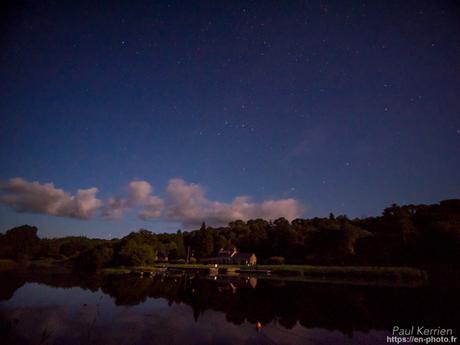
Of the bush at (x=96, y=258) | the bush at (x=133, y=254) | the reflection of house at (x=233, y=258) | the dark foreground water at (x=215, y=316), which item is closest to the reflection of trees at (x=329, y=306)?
the dark foreground water at (x=215, y=316)

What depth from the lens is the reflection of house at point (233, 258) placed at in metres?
104

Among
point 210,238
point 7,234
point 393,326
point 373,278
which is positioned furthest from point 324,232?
point 7,234

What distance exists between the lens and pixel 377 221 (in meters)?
95.9

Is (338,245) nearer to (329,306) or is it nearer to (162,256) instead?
(329,306)

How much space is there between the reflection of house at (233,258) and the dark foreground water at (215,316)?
224 feet

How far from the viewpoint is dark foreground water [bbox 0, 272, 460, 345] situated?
18.1 meters

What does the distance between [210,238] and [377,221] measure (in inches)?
2427

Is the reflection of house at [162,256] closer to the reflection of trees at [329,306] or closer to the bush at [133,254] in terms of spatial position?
the bush at [133,254]

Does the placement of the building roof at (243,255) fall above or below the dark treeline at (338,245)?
below

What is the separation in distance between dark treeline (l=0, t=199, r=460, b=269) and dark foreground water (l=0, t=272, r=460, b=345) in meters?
29.9

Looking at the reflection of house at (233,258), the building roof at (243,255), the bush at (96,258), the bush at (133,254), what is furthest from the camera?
the building roof at (243,255)

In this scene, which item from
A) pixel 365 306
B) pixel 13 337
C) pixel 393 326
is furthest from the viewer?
pixel 365 306

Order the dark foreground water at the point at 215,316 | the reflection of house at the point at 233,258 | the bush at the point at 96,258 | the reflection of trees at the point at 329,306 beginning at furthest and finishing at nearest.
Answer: the reflection of house at the point at 233,258, the bush at the point at 96,258, the reflection of trees at the point at 329,306, the dark foreground water at the point at 215,316

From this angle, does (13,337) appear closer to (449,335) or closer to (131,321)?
(131,321)
